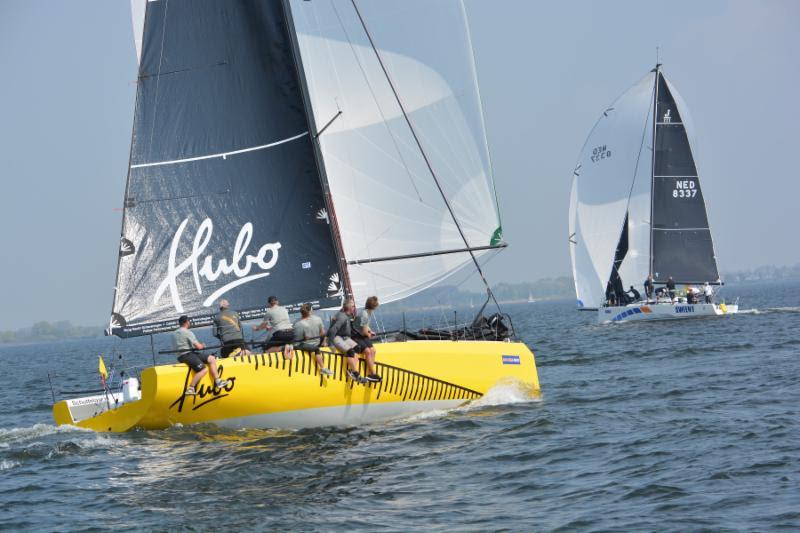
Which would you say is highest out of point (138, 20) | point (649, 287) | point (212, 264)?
point (138, 20)

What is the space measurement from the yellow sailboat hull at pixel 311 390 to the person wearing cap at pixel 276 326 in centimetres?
35

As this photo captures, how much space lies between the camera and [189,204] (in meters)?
16.0

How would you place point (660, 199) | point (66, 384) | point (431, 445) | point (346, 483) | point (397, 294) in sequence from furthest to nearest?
point (660, 199), point (66, 384), point (397, 294), point (431, 445), point (346, 483)

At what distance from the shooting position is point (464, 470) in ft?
38.9

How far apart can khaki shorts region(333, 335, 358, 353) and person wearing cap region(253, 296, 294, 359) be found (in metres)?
0.62

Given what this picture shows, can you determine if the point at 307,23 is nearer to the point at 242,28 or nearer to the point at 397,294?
the point at 242,28

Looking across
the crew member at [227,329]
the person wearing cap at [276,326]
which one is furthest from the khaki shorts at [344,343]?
the crew member at [227,329]

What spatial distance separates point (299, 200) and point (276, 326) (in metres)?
2.45

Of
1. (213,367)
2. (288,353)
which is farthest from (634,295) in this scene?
(213,367)

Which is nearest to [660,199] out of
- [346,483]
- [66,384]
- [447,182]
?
[66,384]

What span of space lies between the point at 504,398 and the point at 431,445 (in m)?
3.49

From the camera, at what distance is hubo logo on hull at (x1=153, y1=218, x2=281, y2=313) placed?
1580 cm

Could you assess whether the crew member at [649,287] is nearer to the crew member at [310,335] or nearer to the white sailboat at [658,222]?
the white sailboat at [658,222]

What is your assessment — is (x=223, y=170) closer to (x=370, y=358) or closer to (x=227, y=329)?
(x=227, y=329)
